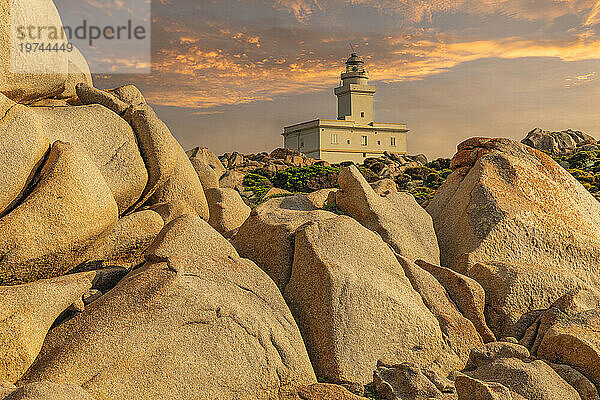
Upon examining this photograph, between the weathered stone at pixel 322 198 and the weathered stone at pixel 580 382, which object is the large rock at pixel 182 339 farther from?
the weathered stone at pixel 322 198

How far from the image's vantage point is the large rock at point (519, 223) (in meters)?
10.5

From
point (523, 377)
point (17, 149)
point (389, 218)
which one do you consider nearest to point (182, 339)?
point (17, 149)

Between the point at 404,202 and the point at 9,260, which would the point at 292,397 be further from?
the point at 404,202

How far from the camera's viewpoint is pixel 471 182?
1227 cm

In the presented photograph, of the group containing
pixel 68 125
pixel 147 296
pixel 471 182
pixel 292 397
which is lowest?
pixel 292 397

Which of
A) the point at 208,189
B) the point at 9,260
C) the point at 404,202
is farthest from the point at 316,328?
the point at 208,189

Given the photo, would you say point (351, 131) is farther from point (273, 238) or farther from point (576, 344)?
point (576, 344)

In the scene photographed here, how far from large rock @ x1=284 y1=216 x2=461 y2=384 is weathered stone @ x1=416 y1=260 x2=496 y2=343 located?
94cm

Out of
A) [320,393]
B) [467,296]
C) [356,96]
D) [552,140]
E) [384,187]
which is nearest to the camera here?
[320,393]

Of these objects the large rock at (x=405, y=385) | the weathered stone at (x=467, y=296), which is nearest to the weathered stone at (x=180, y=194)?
the weathered stone at (x=467, y=296)

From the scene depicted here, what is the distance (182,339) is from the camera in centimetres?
639

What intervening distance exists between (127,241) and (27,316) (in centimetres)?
276

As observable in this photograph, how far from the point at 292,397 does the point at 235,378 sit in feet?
2.48

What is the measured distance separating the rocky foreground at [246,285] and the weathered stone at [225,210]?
0.20 feet
